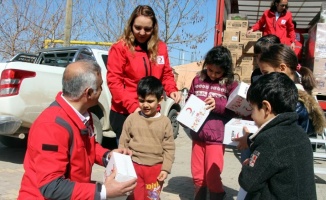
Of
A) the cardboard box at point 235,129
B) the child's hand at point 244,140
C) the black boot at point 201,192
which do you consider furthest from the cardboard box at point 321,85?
the child's hand at point 244,140

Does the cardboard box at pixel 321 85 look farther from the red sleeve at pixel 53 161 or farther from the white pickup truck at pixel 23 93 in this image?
the red sleeve at pixel 53 161

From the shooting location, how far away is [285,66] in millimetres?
2697

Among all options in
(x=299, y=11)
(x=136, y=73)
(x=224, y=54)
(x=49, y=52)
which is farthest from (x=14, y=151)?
(x=299, y=11)

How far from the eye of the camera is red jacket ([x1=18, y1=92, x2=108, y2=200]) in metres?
1.89

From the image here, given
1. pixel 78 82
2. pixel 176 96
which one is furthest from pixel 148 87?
pixel 78 82

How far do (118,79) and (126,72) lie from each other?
110 mm

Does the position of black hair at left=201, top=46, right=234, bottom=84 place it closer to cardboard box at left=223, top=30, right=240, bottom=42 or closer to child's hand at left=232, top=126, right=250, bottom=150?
child's hand at left=232, top=126, right=250, bottom=150

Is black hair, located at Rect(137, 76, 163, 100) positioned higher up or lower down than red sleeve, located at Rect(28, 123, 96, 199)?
higher up

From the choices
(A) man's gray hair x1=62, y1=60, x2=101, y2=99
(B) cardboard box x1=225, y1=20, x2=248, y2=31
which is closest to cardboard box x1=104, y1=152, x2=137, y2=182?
(A) man's gray hair x1=62, y1=60, x2=101, y2=99

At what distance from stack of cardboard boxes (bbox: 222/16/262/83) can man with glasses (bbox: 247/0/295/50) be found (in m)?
0.14

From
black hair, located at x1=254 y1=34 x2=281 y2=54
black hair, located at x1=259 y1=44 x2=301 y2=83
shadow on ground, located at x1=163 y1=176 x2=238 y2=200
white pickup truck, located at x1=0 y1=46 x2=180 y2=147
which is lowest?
shadow on ground, located at x1=163 y1=176 x2=238 y2=200

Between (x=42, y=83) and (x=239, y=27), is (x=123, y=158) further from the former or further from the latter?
(x=239, y=27)

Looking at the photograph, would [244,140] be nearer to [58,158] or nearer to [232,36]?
[58,158]

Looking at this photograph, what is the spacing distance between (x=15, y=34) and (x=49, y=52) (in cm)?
829
